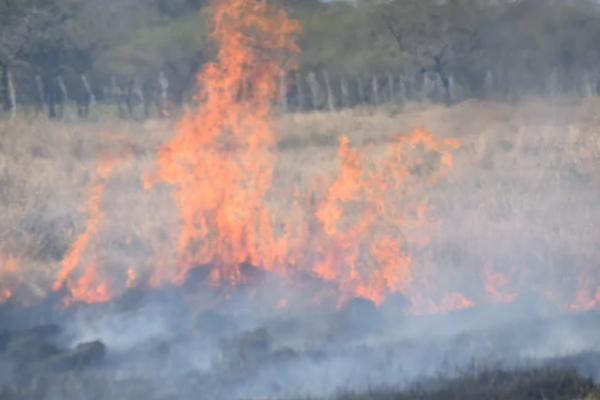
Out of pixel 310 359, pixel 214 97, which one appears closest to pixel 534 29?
pixel 214 97

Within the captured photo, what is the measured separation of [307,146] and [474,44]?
1.08 m

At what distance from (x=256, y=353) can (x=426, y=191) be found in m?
1.23

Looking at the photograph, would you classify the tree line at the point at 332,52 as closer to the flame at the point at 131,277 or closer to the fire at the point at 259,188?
the fire at the point at 259,188

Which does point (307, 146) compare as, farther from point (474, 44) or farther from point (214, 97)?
point (474, 44)

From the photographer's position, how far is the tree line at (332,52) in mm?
3830

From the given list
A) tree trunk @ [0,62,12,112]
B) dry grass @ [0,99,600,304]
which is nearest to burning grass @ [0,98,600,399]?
dry grass @ [0,99,600,304]

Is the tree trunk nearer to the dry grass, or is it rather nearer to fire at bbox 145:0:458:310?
the dry grass

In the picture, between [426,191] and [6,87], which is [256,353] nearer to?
[426,191]

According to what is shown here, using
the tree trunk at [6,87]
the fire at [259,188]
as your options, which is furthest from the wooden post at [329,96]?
the tree trunk at [6,87]

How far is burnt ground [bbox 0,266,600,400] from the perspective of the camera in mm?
3746

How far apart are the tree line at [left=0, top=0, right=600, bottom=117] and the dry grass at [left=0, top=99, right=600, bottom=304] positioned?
0.12 metres

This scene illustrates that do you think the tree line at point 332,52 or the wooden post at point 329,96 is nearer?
the tree line at point 332,52

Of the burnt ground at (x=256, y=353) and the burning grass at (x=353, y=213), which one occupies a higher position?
the burning grass at (x=353, y=213)

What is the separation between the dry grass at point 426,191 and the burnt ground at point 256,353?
0.25m
